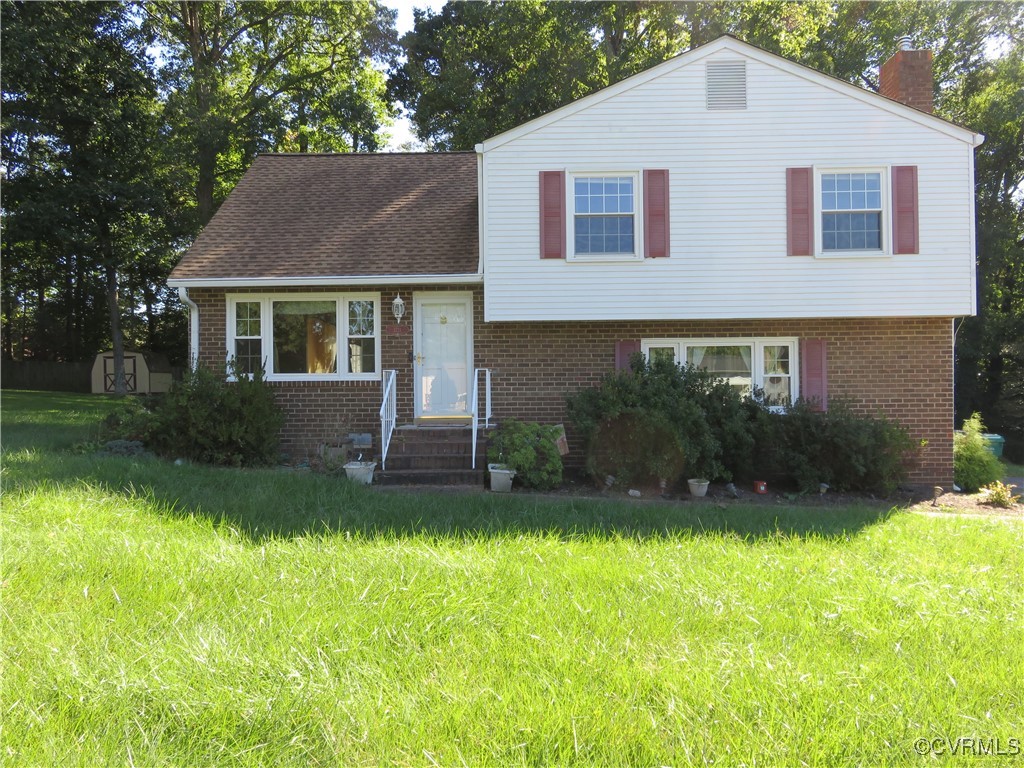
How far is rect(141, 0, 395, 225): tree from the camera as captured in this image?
69.4 ft

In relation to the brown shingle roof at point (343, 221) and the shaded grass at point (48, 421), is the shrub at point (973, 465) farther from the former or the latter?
the shaded grass at point (48, 421)

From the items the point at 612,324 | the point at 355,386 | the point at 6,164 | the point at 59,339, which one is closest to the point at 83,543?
the point at 355,386

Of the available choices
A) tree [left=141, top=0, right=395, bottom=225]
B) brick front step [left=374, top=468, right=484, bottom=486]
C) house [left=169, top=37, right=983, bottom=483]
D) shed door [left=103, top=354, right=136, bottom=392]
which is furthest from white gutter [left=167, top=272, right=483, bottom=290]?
shed door [left=103, top=354, right=136, bottom=392]

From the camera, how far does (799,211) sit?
9906 mm

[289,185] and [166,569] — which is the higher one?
[289,185]

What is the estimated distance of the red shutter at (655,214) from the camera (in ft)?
32.8

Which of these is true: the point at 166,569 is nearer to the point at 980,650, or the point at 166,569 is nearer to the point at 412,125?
the point at 980,650

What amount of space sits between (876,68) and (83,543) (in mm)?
27976

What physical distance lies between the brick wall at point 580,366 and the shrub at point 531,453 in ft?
5.06

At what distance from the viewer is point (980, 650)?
3643 mm

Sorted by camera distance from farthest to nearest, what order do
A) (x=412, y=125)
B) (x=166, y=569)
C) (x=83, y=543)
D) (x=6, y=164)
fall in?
(x=412, y=125) → (x=6, y=164) → (x=83, y=543) → (x=166, y=569)

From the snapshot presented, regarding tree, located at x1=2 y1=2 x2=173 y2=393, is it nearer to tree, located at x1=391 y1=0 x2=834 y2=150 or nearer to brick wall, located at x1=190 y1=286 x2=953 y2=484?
tree, located at x1=391 y1=0 x2=834 y2=150

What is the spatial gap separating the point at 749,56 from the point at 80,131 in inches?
807

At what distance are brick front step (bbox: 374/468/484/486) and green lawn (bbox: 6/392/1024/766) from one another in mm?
2412
